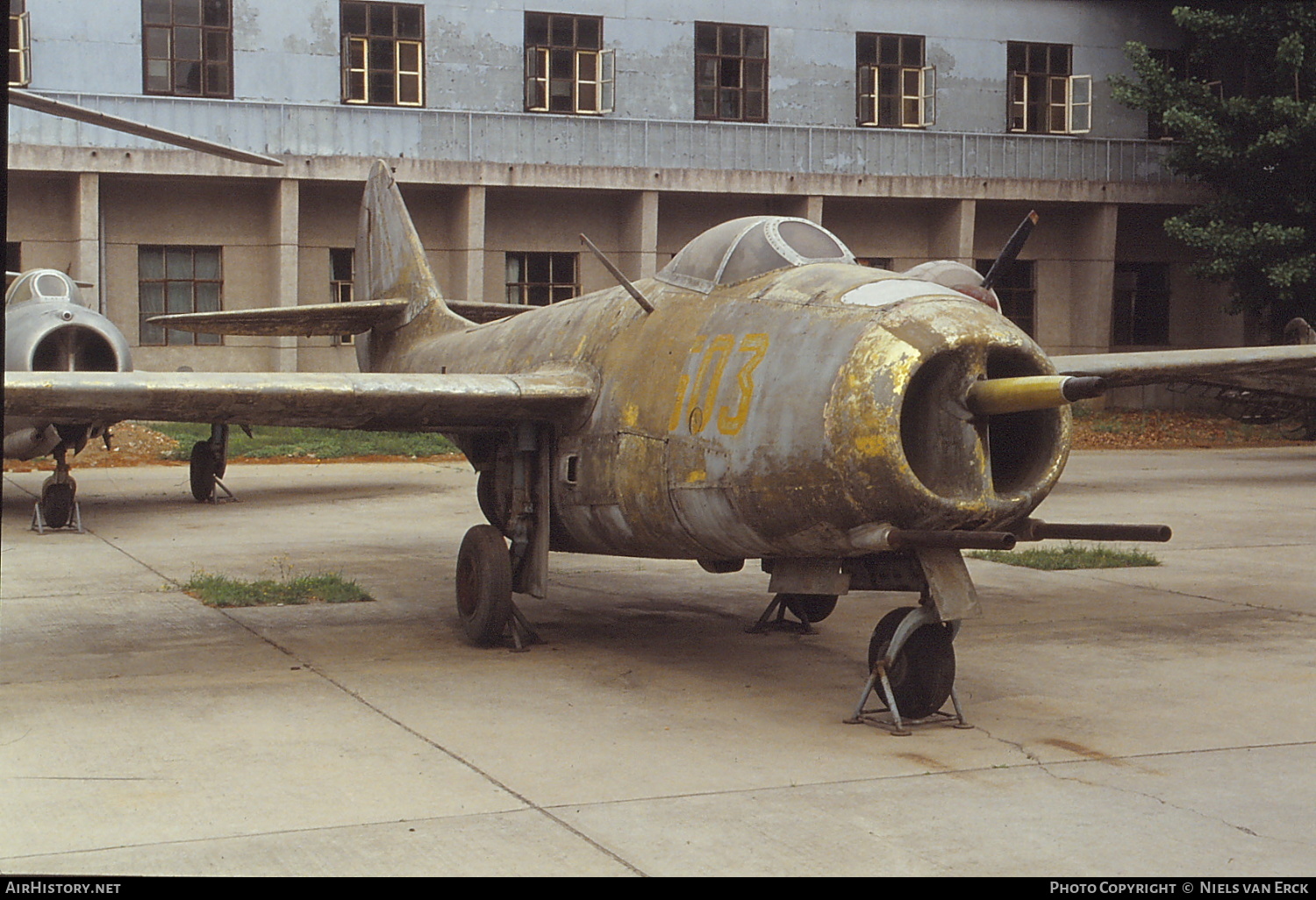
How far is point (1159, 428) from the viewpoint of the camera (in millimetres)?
31391

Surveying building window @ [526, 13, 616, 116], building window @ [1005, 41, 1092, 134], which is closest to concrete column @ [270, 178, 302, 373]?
building window @ [526, 13, 616, 116]

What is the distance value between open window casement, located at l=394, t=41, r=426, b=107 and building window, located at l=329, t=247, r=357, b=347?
328 centimetres

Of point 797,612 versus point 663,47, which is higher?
point 663,47

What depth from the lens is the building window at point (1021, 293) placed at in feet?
110

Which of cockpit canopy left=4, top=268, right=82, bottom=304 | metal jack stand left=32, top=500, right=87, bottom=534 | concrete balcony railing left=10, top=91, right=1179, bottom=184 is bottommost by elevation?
metal jack stand left=32, top=500, right=87, bottom=534

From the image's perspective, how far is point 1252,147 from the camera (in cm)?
3023

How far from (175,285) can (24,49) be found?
524cm

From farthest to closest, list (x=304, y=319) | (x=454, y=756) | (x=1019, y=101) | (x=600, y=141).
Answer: (x=1019, y=101), (x=600, y=141), (x=304, y=319), (x=454, y=756)

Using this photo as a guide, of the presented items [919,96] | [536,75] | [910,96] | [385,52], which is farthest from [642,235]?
[919,96]

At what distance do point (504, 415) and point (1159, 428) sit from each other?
24825 mm

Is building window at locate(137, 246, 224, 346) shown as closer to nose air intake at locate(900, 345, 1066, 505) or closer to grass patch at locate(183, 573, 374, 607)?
grass patch at locate(183, 573, 374, 607)

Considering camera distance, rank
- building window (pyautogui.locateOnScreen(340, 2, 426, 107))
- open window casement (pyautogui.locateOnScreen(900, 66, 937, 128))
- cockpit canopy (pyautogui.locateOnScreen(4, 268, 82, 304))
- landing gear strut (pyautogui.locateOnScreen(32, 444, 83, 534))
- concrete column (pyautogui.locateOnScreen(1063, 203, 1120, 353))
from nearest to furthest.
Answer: landing gear strut (pyautogui.locateOnScreen(32, 444, 83, 534)) → cockpit canopy (pyautogui.locateOnScreen(4, 268, 82, 304)) → building window (pyautogui.locateOnScreen(340, 2, 426, 107)) → open window casement (pyautogui.locateOnScreen(900, 66, 937, 128)) → concrete column (pyautogui.locateOnScreen(1063, 203, 1120, 353))

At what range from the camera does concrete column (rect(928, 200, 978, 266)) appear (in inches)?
1249

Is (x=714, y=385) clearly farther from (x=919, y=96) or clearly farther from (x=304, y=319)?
(x=919, y=96)
